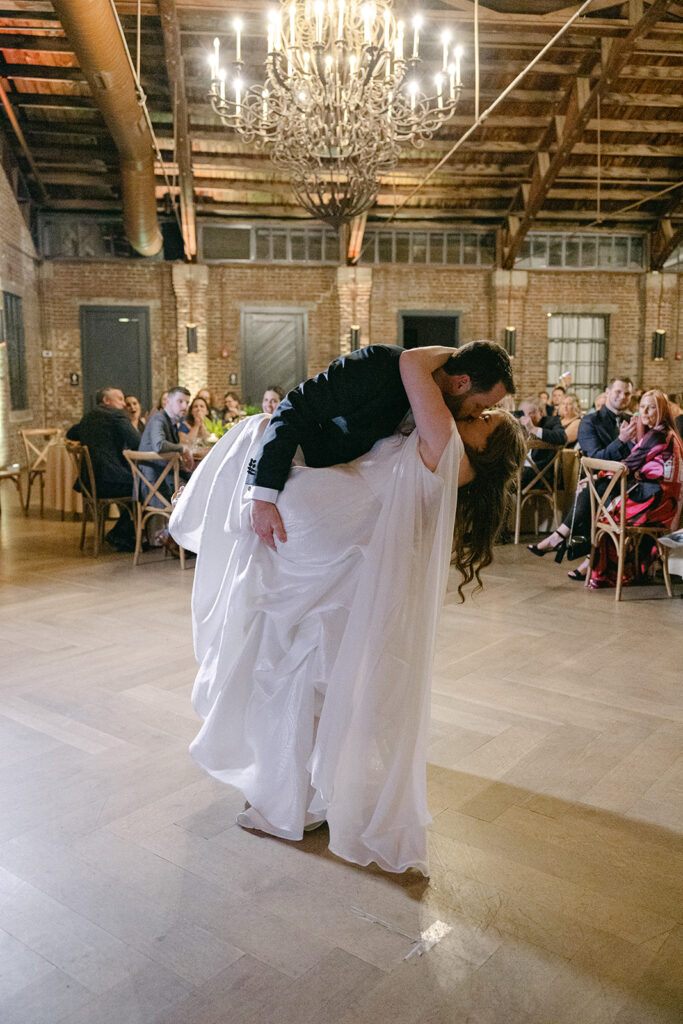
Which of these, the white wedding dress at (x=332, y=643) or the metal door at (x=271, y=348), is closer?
the white wedding dress at (x=332, y=643)

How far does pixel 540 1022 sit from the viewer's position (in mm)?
1567

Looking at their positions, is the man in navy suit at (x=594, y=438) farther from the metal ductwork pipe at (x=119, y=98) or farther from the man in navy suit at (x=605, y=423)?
the metal ductwork pipe at (x=119, y=98)

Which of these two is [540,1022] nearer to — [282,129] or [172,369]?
[282,129]

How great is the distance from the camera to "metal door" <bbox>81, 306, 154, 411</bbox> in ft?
42.8

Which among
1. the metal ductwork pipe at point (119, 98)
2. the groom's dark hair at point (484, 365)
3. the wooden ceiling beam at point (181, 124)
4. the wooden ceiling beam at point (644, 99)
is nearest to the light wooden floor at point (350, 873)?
the groom's dark hair at point (484, 365)

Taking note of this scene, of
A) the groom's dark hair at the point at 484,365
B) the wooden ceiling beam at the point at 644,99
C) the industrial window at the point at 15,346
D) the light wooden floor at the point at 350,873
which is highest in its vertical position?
the wooden ceiling beam at the point at 644,99

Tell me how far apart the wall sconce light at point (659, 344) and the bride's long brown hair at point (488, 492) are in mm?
12845

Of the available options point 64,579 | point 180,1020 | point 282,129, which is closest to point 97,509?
point 64,579

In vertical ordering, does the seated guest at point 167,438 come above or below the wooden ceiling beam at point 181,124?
below

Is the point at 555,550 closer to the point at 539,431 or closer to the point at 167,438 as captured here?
the point at 539,431

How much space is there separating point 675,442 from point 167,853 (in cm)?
425

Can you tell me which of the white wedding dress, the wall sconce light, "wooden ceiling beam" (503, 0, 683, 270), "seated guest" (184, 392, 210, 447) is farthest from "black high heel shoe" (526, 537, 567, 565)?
the wall sconce light

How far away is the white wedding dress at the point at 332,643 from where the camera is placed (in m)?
2.07

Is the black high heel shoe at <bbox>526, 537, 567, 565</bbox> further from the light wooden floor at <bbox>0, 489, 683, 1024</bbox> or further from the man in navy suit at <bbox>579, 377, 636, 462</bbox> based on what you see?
the light wooden floor at <bbox>0, 489, 683, 1024</bbox>
